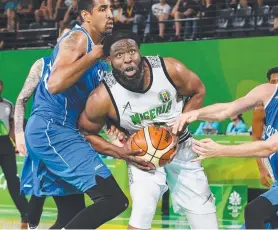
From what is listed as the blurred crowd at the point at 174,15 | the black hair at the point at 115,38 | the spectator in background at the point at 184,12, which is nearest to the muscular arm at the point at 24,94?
the black hair at the point at 115,38

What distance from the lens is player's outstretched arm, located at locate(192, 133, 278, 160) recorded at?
4582 millimetres

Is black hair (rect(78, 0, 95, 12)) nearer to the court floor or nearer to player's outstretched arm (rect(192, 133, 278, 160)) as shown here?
player's outstretched arm (rect(192, 133, 278, 160))

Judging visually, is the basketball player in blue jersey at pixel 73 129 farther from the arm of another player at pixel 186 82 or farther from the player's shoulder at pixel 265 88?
the player's shoulder at pixel 265 88

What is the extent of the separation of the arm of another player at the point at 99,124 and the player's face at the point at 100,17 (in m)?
0.53

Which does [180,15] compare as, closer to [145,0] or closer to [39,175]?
[145,0]

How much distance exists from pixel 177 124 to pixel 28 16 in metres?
13.4

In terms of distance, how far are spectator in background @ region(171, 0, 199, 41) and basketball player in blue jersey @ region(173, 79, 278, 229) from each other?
348 inches

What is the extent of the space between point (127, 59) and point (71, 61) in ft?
1.43

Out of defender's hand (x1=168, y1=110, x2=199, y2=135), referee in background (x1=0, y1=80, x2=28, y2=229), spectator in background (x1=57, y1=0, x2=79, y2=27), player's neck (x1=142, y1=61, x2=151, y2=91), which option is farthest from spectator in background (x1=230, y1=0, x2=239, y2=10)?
defender's hand (x1=168, y1=110, x2=199, y2=135)

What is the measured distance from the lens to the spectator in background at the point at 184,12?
14688 mm

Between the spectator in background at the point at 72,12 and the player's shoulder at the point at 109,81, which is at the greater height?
the player's shoulder at the point at 109,81

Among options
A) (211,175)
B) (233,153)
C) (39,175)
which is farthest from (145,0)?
(233,153)

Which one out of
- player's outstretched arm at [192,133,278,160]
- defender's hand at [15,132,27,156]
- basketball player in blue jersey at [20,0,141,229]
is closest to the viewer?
player's outstretched arm at [192,133,278,160]

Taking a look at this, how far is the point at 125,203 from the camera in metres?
5.37
